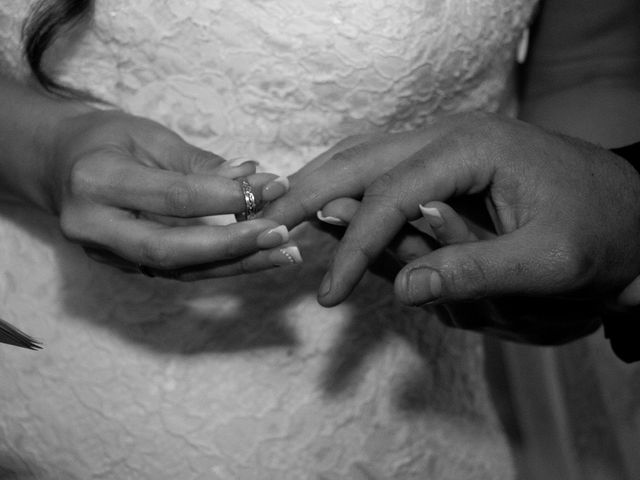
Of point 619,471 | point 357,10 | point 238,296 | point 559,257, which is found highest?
point 357,10

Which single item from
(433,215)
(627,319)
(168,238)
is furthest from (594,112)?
(168,238)

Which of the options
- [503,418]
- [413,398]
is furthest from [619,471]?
[413,398]

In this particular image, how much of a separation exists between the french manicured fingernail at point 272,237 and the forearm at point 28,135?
193mm

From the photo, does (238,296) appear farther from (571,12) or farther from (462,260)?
(571,12)

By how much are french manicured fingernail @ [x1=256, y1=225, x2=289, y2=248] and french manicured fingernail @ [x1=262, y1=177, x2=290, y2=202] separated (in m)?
0.03

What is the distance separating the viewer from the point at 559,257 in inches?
17.3

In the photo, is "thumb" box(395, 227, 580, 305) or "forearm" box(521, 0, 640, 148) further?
"forearm" box(521, 0, 640, 148)

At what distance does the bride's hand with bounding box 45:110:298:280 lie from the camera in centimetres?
42

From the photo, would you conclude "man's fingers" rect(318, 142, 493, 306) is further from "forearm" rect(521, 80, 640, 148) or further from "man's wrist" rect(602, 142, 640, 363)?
"forearm" rect(521, 80, 640, 148)

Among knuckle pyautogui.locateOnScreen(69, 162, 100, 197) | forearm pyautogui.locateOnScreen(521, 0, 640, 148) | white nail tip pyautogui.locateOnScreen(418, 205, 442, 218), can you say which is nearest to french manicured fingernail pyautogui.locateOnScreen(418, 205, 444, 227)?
white nail tip pyautogui.locateOnScreen(418, 205, 442, 218)

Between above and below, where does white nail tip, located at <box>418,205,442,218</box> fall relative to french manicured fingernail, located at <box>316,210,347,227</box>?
above

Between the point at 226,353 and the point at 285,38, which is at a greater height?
the point at 285,38

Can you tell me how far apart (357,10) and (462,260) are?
219 mm

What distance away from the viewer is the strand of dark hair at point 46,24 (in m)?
0.51
